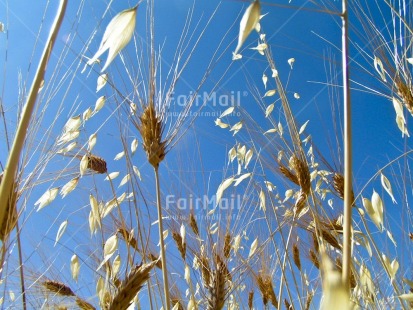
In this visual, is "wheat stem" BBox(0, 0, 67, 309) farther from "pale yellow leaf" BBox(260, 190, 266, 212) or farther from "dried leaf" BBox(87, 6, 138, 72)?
"pale yellow leaf" BBox(260, 190, 266, 212)

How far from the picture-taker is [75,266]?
71.6 inches

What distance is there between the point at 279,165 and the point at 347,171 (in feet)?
3.97

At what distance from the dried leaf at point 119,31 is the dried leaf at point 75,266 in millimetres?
1438

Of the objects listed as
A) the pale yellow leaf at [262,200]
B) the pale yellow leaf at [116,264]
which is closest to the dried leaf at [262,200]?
the pale yellow leaf at [262,200]

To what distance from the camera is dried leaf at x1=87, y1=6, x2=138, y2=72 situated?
1.82ft

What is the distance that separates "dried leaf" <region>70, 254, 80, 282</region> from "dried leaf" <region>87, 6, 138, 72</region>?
1438 millimetres

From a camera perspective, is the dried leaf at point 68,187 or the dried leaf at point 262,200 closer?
the dried leaf at point 68,187

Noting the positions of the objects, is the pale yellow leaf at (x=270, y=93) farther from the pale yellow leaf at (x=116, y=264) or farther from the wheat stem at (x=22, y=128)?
the wheat stem at (x=22, y=128)

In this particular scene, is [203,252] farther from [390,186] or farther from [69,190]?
[390,186]

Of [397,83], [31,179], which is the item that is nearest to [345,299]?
[31,179]

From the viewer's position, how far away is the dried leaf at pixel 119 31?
0.55 metres

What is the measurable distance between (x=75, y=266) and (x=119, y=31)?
57.2 inches

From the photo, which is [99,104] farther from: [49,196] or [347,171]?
[347,171]

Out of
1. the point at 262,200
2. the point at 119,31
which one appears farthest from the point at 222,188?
the point at 119,31
